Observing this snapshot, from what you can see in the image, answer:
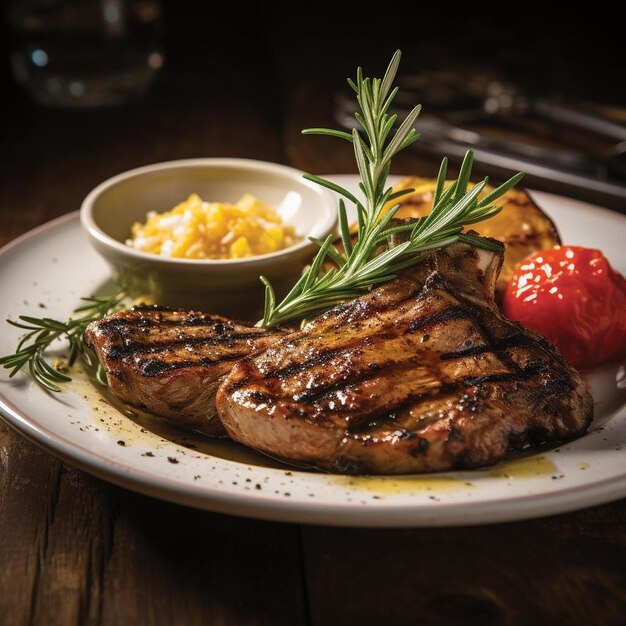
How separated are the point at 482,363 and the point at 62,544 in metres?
1.06

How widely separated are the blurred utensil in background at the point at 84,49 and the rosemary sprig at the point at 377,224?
140 inches

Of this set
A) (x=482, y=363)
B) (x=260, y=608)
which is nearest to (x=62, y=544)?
(x=260, y=608)

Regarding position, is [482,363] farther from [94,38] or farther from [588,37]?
[588,37]

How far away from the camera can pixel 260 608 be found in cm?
188

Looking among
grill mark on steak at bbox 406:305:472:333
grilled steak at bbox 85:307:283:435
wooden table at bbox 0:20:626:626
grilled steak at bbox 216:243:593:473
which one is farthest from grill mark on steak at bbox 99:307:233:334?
grill mark on steak at bbox 406:305:472:333

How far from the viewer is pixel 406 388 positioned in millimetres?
2096

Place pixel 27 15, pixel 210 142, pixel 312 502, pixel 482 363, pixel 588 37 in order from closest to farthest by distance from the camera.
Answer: pixel 312 502 < pixel 482 363 < pixel 210 142 < pixel 27 15 < pixel 588 37

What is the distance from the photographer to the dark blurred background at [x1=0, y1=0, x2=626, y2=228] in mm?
4531

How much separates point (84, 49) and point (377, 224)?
Result: 13.1 feet

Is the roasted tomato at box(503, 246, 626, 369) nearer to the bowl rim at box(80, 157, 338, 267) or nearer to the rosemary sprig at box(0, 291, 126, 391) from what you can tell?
the bowl rim at box(80, 157, 338, 267)

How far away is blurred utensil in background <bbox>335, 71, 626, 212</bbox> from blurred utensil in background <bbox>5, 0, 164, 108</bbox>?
144cm

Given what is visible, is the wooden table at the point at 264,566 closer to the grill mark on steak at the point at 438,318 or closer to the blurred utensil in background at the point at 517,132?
the grill mark on steak at the point at 438,318

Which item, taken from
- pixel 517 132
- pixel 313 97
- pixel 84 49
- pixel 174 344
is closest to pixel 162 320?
pixel 174 344

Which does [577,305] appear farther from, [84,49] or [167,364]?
[84,49]
